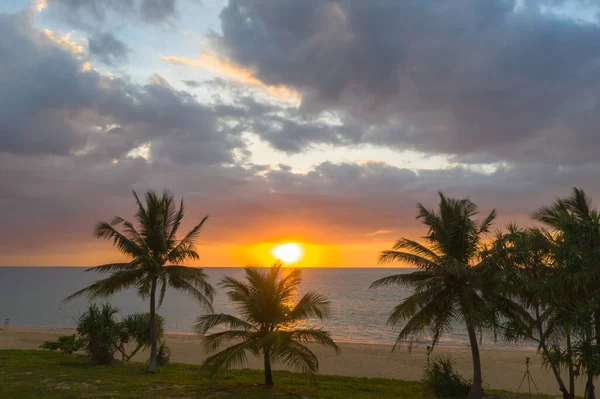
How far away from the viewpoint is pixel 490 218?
17516 mm

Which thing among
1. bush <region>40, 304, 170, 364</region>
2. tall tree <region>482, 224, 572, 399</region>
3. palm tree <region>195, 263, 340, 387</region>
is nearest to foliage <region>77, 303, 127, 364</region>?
bush <region>40, 304, 170, 364</region>

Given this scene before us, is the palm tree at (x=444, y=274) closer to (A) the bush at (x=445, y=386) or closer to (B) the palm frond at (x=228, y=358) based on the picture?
(A) the bush at (x=445, y=386)

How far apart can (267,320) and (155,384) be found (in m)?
4.95

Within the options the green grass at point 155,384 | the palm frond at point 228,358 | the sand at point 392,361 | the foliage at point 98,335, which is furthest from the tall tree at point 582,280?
the foliage at point 98,335

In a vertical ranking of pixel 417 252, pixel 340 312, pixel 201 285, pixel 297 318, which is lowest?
pixel 340 312

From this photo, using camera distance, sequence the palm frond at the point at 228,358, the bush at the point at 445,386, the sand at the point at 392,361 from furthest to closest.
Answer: the sand at the point at 392,361, the bush at the point at 445,386, the palm frond at the point at 228,358

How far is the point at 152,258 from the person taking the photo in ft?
62.7

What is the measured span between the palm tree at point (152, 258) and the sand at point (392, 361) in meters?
10.3

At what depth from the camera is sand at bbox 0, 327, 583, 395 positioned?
2581cm

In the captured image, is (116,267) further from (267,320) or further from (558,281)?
(558,281)

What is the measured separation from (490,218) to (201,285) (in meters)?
13.2

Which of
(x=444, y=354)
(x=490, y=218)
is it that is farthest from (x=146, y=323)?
(x=444, y=354)

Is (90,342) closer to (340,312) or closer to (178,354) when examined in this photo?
(178,354)

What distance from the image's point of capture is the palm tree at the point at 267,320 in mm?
15183
